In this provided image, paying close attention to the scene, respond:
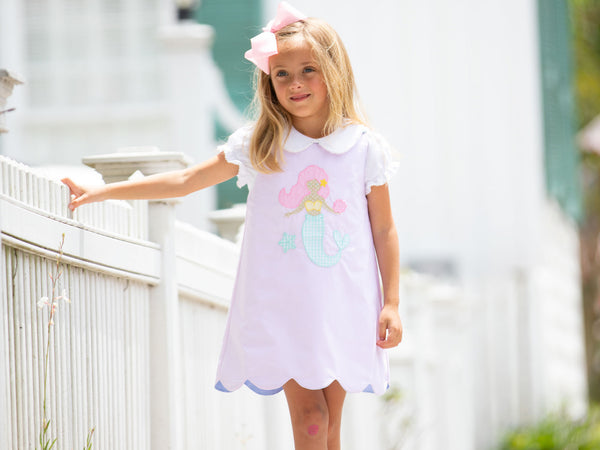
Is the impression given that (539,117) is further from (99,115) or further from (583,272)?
(583,272)

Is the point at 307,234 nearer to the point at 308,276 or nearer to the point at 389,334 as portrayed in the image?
the point at 308,276

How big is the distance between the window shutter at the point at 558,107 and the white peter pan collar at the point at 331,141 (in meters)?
6.27

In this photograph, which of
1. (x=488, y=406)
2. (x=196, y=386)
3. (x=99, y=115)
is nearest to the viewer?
(x=196, y=386)

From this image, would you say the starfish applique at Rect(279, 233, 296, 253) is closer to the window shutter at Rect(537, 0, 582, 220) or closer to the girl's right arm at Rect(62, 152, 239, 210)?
the girl's right arm at Rect(62, 152, 239, 210)

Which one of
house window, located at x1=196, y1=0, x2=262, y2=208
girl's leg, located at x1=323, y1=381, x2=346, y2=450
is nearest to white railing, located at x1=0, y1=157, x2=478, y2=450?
girl's leg, located at x1=323, y1=381, x2=346, y2=450

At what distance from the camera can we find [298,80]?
230 cm

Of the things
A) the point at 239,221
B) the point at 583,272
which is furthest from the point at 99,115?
the point at 583,272

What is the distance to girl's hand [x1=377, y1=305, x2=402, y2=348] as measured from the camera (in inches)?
90.5

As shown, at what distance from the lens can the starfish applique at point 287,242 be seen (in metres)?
2.26

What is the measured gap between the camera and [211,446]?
283 centimetres

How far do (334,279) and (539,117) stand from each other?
20.6 feet

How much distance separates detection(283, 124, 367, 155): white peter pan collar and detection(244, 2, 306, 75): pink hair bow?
0.17 meters

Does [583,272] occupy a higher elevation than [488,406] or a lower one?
higher

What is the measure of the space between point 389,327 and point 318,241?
10.4 inches
